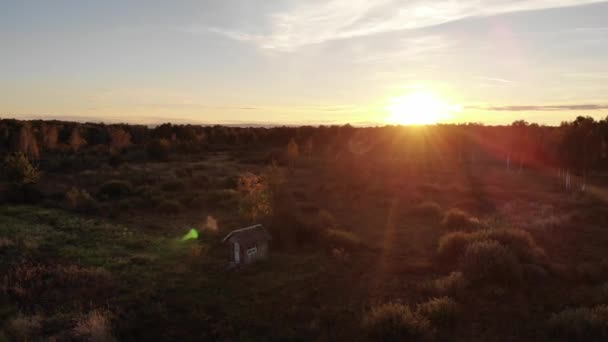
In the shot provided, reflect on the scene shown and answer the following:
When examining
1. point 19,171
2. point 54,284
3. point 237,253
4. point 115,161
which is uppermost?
point 19,171

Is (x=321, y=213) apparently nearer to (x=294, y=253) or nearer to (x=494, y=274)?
(x=294, y=253)

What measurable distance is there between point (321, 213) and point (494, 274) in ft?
38.2

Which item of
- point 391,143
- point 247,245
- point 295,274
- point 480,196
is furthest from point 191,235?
point 391,143

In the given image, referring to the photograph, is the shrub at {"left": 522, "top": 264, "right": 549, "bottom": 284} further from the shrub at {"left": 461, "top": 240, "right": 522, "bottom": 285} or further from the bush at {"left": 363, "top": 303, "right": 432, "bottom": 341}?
the bush at {"left": 363, "top": 303, "right": 432, "bottom": 341}

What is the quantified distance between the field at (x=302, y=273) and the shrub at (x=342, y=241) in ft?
0.25

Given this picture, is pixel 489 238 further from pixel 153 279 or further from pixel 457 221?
pixel 153 279

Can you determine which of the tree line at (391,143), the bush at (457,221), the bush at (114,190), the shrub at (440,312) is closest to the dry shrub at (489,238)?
the bush at (457,221)

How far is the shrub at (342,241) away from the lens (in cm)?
1802

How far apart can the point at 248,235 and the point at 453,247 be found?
28.5 ft

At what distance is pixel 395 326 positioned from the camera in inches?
387

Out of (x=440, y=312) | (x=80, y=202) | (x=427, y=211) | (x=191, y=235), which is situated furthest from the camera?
(x=427, y=211)

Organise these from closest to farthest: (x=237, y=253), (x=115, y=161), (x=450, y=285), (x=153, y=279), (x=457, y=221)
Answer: (x=450, y=285) < (x=153, y=279) < (x=237, y=253) < (x=457, y=221) < (x=115, y=161)

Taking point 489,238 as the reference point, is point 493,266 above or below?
below

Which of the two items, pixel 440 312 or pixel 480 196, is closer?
pixel 440 312
